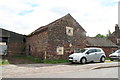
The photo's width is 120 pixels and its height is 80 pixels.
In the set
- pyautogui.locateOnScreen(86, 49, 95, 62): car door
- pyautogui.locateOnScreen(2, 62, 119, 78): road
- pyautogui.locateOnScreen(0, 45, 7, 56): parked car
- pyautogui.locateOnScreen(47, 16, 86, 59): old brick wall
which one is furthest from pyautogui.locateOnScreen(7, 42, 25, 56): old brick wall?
pyautogui.locateOnScreen(2, 62, 119, 78): road

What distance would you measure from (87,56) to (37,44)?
7.87 metres

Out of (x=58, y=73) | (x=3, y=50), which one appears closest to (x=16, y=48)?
(x=3, y=50)

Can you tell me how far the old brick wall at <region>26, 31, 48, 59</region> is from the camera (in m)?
21.4

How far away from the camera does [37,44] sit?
23469 millimetres

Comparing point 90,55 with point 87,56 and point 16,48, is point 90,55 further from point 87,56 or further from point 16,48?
point 16,48

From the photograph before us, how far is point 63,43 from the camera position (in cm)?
2203

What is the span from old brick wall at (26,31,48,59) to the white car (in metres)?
4.27

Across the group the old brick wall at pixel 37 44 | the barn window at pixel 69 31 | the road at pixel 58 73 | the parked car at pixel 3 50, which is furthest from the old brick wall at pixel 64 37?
the parked car at pixel 3 50

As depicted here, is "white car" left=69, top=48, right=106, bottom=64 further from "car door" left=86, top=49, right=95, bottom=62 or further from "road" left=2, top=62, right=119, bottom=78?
"road" left=2, top=62, right=119, bottom=78

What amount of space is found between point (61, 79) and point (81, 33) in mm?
15597

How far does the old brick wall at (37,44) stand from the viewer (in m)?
21.4

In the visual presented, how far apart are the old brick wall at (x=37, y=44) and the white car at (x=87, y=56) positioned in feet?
14.0

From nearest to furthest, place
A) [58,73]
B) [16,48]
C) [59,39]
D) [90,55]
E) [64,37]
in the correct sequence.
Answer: [58,73] → [90,55] → [59,39] → [64,37] → [16,48]

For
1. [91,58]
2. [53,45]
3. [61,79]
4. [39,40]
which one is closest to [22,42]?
[39,40]
